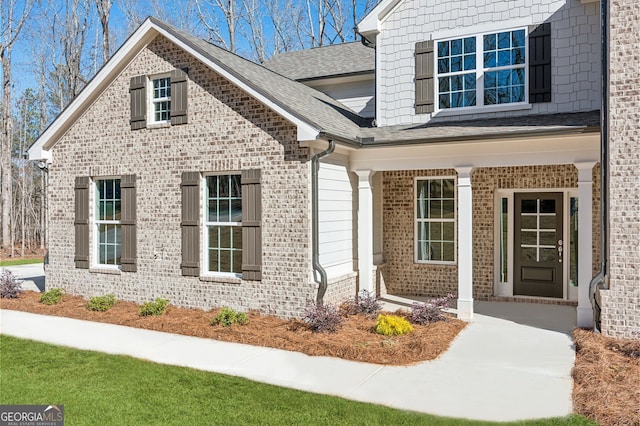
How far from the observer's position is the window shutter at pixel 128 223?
10062 millimetres

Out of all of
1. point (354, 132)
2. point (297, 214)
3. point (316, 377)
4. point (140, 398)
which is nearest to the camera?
point (140, 398)

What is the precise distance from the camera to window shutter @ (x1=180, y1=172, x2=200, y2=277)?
30.8 ft

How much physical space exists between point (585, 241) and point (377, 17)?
6.31 m

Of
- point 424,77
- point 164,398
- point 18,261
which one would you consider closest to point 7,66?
point 18,261

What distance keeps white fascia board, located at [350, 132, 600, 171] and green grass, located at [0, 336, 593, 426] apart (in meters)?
4.77

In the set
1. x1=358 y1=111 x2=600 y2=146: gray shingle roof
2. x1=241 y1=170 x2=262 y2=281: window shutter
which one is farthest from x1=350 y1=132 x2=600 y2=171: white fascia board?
x1=241 y1=170 x2=262 y2=281: window shutter

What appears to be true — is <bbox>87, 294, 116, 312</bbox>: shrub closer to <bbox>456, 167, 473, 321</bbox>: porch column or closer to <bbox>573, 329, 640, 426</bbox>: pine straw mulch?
<bbox>456, 167, 473, 321</bbox>: porch column

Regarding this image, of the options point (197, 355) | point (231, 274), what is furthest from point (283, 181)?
point (197, 355)

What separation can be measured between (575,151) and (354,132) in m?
4.05

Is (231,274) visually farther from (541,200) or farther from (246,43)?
(246,43)

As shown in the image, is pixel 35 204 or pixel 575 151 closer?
pixel 575 151

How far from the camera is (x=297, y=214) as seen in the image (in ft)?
28.0

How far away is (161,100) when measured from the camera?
32.7ft

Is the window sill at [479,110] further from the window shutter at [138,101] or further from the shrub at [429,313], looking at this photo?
the window shutter at [138,101]
